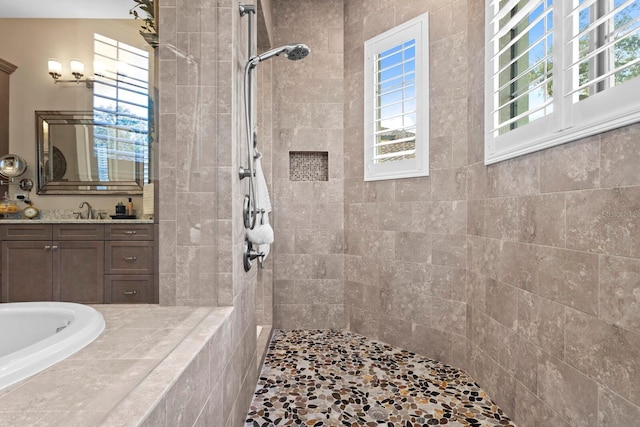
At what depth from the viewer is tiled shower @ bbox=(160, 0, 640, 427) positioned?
1.34 meters

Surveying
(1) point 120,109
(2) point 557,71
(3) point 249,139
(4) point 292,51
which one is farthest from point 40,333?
(2) point 557,71

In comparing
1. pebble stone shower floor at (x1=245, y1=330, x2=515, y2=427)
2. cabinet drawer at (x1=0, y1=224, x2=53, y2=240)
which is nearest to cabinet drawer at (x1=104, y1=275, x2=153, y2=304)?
cabinet drawer at (x1=0, y1=224, x2=53, y2=240)

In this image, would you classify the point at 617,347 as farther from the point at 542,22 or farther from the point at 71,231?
the point at 71,231

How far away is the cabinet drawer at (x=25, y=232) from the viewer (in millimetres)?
941

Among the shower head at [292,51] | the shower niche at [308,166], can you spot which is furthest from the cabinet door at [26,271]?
the shower niche at [308,166]

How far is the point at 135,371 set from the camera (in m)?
0.92

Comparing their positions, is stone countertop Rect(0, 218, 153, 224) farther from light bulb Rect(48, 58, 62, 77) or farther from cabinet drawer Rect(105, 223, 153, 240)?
light bulb Rect(48, 58, 62, 77)

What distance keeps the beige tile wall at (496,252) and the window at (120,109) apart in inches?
62.7

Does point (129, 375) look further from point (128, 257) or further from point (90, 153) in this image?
point (90, 153)

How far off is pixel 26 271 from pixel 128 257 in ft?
0.96

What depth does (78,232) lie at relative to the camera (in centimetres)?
108

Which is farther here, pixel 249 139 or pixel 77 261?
pixel 249 139

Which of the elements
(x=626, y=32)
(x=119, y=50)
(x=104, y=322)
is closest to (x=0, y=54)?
(x=119, y=50)

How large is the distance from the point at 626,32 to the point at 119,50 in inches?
64.0
